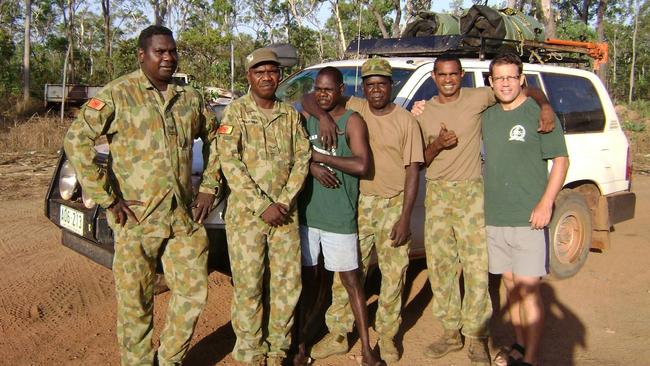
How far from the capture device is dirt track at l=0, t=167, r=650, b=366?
12.3 feet

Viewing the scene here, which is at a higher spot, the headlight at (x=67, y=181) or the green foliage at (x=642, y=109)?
the green foliage at (x=642, y=109)

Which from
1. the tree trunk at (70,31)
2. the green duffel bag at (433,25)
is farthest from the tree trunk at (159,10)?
the green duffel bag at (433,25)

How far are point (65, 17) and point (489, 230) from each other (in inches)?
1508

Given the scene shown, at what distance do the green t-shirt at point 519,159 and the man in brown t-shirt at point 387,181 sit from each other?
46 cm

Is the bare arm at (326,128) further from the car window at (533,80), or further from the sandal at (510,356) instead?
the car window at (533,80)

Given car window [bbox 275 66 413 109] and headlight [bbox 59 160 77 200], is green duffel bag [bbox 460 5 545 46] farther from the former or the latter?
headlight [bbox 59 160 77 200]

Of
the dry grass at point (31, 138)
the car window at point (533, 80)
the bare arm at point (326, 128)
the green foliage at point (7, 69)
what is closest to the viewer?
the bare arm at point (326, 128)

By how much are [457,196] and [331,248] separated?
0.84m

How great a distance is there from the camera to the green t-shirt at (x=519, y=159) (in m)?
3.37

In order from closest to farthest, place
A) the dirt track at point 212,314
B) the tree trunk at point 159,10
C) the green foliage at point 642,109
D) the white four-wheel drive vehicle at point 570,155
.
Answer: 1. the dirt track at point 212,314
2. the white four-wheel drive vehicle at point 570,155
3. the green foliage at point 642,109
4. the tree trunk at point 159,10

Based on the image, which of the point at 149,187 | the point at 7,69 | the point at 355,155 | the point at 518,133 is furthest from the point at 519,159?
the point at 7,69

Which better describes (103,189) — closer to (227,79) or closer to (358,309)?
(358,309)

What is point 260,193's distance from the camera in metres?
3.14

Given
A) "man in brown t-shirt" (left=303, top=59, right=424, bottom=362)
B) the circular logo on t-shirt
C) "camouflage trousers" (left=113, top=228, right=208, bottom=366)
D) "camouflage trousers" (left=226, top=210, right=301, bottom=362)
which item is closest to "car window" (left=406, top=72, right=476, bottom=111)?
"man in brown t-shirt" (left=303, top=59, right=424, bottom=362)
